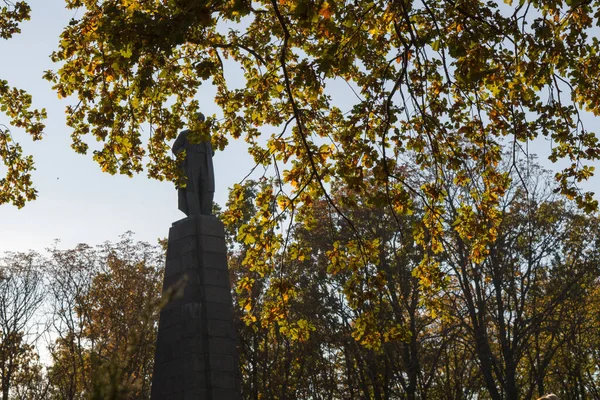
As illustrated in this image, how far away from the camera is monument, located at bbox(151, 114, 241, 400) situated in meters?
14.4

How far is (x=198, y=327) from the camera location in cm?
1480

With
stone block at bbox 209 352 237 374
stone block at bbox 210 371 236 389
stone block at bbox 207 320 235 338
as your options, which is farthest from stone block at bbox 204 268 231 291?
stone block at bbox 210 371 236 389

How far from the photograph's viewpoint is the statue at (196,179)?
16.6m

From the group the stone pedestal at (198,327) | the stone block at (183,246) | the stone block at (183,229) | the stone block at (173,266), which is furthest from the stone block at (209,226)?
the stone block at (173,266)

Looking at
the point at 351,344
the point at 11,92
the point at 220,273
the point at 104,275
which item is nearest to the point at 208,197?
the point at 220,273

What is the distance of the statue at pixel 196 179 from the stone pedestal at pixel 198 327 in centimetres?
53

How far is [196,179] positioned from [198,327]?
11.8 feet

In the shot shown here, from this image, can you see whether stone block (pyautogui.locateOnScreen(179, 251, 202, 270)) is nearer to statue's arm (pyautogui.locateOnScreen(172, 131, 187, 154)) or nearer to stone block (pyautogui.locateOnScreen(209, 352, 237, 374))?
stone block (pyautogui.locateOnScreen(209, 352, 237, 374))

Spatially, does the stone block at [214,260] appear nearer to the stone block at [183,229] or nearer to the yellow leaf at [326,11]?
the stone block at [183,229]

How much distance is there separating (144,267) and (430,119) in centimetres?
2153

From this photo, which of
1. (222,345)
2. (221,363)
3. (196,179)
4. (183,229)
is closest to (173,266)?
(183,229)

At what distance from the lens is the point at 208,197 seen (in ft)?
55.2

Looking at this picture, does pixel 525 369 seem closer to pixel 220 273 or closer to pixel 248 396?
pixel 248 396

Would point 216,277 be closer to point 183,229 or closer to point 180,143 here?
Result: point 183,229
